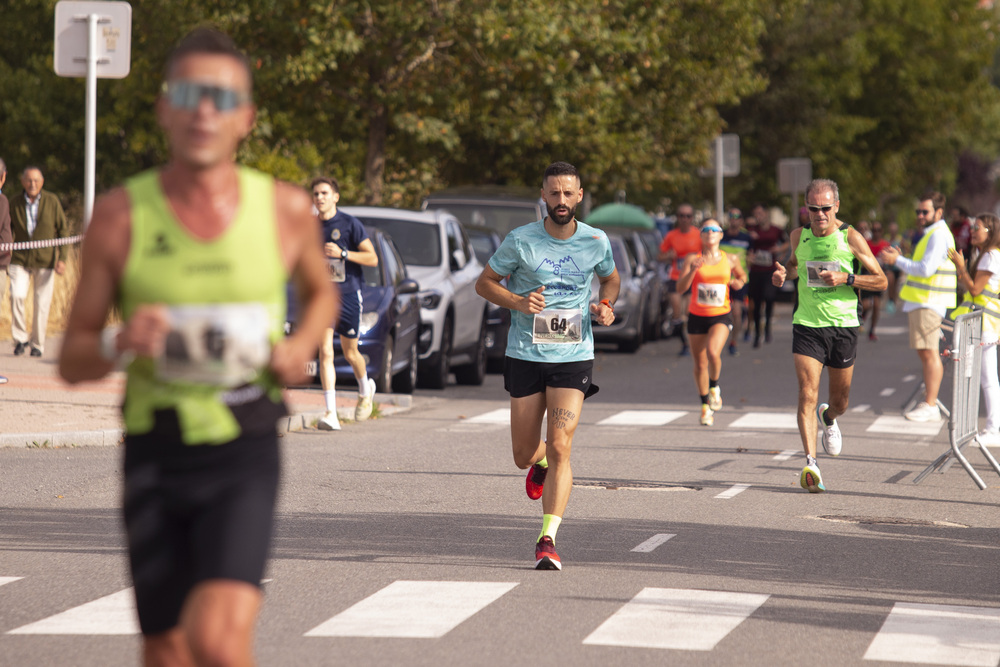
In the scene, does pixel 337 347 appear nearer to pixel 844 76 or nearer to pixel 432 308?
pixel 432 308

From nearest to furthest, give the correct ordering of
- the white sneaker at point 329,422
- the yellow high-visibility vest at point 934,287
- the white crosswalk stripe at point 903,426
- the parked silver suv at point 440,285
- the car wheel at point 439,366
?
the white sneaker at point 329,422 < the yellow high-visibility vest at point 934,287 < the white crosswalk stripe at point 903,426 < the parked silver suv at point 440,285 < the car wheel at point 439,366

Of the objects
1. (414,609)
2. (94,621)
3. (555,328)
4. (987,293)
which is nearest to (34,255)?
(987,293)

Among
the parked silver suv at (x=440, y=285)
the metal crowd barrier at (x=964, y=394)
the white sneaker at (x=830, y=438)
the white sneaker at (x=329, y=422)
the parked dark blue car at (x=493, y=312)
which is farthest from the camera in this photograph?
the parked dark blue car at (x=493, y=312)

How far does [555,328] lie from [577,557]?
110 centimetres

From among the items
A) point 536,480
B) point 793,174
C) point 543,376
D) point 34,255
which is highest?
point 793,174

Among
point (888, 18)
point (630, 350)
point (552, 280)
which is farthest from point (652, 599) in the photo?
point (888, 18)

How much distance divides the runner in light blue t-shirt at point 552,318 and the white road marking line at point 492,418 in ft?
21.9

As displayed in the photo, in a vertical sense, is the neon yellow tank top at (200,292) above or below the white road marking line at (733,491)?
above

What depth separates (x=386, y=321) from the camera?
1588 centimetres

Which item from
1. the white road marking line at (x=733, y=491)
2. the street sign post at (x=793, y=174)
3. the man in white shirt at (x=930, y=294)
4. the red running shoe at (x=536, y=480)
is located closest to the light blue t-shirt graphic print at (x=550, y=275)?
the red running shoe at (x=536, y=480)

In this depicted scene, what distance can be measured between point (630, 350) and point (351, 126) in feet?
21.2

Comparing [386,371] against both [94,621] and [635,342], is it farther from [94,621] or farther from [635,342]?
[635,342]

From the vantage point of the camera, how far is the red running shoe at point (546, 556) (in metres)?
7.60

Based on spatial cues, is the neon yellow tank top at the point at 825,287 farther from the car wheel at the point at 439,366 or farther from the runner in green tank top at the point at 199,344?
the runner in green tank top at the point at 199,344
